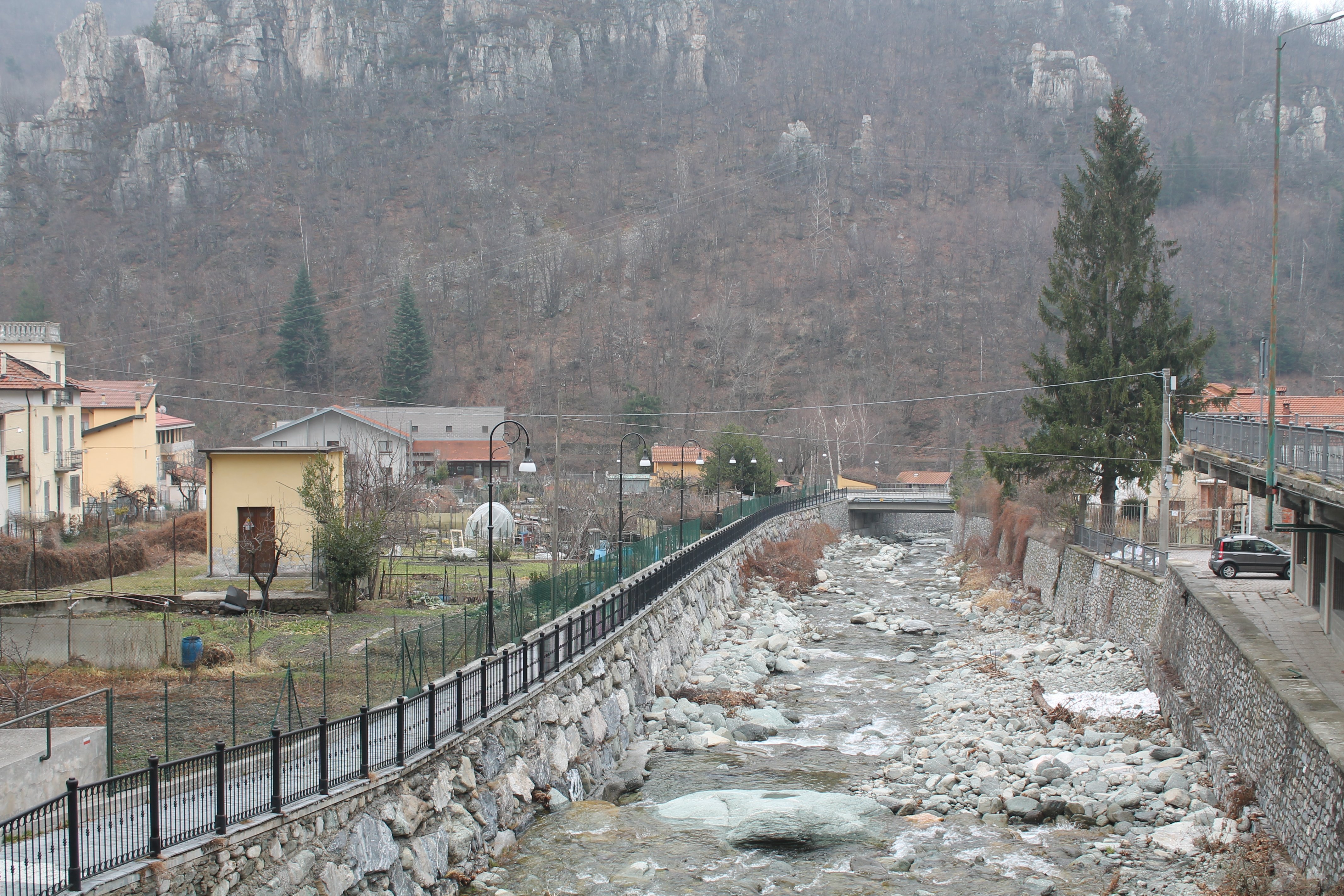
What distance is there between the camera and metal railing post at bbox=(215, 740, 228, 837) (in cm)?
1126

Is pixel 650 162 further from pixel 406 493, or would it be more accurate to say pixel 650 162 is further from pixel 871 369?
pixel 406 493

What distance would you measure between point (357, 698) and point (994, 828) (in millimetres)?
10660

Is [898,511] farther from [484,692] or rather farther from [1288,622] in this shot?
[484,692]

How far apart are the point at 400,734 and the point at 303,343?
100403 millimetres

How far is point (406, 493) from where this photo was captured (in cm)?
4425

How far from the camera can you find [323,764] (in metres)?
13.0

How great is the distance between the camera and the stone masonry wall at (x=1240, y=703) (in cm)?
1361

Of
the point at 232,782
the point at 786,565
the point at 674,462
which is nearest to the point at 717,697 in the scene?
the point at 232,782

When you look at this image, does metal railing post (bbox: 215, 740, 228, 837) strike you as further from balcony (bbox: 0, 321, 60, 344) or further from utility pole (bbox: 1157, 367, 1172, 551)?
balcony (bbox: 0, 321, 60, 344)

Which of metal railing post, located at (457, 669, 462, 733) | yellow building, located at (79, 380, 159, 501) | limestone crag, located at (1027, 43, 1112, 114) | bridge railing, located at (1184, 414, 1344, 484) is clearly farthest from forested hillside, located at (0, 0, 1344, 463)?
metal railing post, located at (457, 669, 462, 733)

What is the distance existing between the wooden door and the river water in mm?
16773

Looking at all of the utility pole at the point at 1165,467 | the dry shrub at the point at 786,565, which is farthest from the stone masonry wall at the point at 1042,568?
the dry shrub at the point at 786,565

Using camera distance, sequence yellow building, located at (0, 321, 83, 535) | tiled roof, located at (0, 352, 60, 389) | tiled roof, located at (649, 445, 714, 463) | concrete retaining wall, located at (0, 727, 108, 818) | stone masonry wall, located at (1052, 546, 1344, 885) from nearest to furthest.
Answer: concrete retaining wall, located at (0, 727, 108, 818), stone masonry wall, located at (1052, 546, 1344, 885), yellow building, located at (0, 321, 83, 535), tiled roof, located at (0, 352, 60, 389), tiled roof, located at (649, 445, 714, 463)

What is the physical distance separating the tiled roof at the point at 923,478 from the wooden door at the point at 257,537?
219 ft
